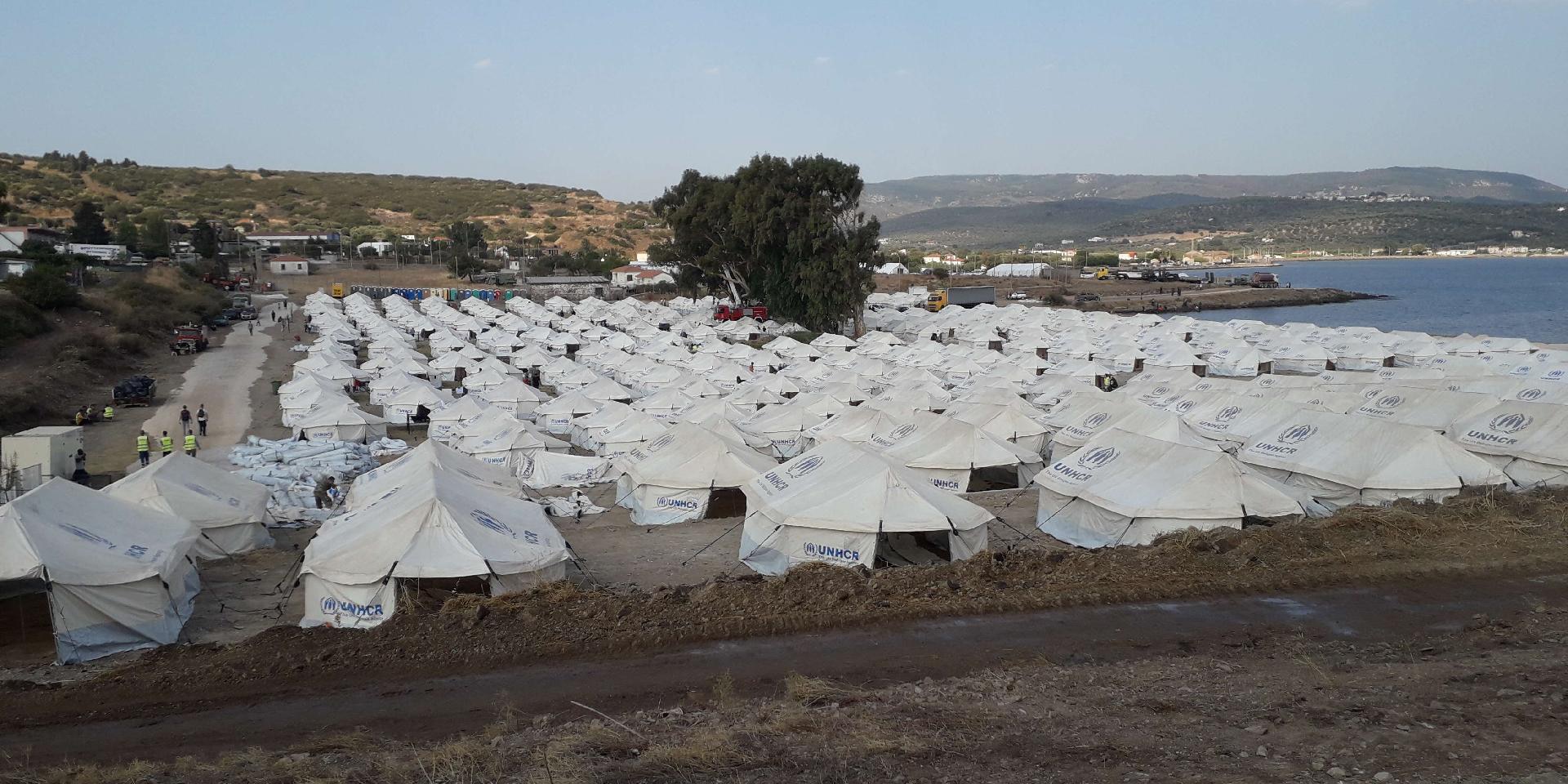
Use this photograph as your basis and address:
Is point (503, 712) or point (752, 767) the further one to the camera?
point (503, 712)

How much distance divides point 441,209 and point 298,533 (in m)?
150

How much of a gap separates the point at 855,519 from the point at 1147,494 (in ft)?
16.5

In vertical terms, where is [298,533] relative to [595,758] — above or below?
below

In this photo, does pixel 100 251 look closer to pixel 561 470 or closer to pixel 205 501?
pixel 561 470

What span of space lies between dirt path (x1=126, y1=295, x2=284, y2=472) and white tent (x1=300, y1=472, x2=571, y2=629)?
1397cm

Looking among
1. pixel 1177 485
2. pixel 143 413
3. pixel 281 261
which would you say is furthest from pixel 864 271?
pixel 281 261

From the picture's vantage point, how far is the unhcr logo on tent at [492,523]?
1380cm

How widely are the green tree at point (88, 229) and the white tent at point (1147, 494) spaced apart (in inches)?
3647

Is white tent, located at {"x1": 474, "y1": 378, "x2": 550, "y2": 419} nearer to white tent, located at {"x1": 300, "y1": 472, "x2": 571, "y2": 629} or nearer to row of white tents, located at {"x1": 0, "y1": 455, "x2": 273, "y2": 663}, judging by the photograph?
row of white tents, located at {"x1": 0, "y1": 455, "x2": 273, "y2": 663}

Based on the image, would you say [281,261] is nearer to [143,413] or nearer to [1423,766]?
[143,413]

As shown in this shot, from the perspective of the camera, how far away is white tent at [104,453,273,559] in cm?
1598

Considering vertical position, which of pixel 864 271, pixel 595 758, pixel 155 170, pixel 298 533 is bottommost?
pixel 298 533

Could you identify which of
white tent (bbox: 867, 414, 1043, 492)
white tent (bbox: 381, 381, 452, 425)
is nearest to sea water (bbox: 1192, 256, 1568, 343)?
white tent (bbox: 867, 414, 1043, 492)

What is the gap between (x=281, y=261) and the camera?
9638 centimetres
